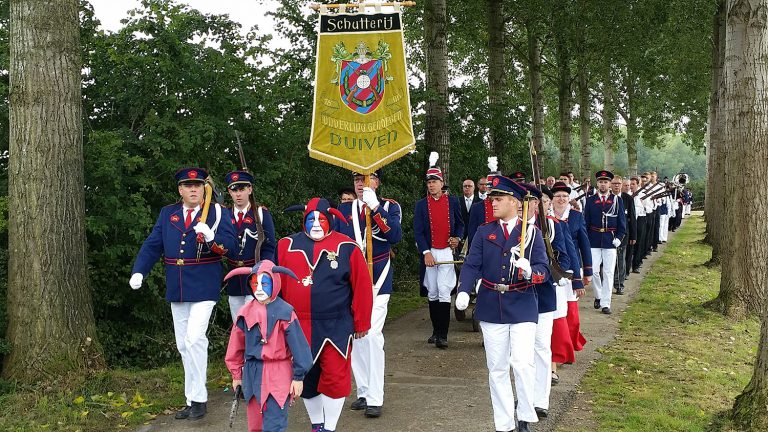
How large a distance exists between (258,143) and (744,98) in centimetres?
729

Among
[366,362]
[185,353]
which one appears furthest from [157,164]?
[366,362]

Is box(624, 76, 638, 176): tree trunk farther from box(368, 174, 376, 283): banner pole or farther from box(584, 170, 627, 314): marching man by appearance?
box(368, 174, 376, 283): banner pole

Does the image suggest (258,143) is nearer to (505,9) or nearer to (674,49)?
(505,9)

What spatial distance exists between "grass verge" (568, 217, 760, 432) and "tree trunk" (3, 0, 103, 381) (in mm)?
4899

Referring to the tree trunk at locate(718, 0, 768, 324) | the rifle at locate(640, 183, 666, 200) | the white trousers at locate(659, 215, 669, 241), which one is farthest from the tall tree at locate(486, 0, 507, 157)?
the white trousers at locate(659, 215, 669, 241)

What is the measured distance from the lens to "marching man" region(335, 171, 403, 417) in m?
7.34

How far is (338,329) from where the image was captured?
6.14 m

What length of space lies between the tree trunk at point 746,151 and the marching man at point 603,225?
6.26ft

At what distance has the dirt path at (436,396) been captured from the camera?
7.04 meters

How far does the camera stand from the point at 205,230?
7359mm

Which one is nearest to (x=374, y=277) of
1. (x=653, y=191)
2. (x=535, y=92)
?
(x=653, y=191)

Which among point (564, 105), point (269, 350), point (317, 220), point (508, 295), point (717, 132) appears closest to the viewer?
point (269, 350)

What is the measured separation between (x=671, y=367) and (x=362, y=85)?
4.84m

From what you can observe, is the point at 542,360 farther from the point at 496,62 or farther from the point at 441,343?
the point at 496,62
